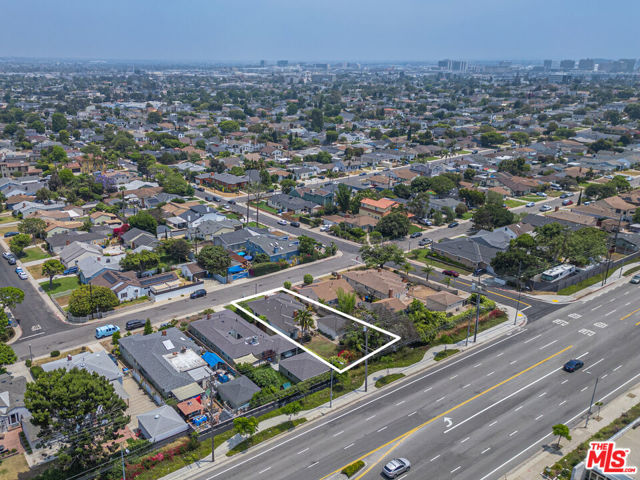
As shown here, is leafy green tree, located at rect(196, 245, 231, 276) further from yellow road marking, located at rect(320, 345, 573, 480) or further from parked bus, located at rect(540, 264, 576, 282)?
parked bus, located at rect(540, 264, 576, 282)

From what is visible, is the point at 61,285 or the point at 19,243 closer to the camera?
the point at 61,285

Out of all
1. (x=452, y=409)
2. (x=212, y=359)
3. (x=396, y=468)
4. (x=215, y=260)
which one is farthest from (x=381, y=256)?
(x=396, y=468)

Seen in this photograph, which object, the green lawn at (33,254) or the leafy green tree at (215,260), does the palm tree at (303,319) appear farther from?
the green lawn at (33,254)

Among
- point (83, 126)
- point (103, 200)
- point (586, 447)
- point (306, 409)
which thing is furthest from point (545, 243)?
point (83, 126)

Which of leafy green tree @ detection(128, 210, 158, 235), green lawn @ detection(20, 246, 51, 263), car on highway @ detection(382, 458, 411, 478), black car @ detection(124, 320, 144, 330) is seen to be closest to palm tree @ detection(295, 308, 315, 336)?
black car @ detection(124, 320, 144, 330)

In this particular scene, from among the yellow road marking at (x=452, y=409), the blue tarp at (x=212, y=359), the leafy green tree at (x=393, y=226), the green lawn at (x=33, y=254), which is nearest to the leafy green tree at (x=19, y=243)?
the green lawn at (x=33, y=254)

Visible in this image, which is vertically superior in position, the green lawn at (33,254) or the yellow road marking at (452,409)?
the green lawn at (33,254)

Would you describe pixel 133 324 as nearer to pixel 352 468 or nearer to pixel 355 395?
pixel 355 395
